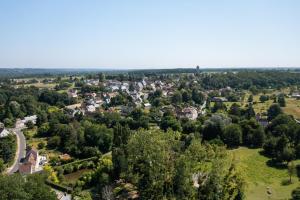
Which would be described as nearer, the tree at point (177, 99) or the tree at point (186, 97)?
the tree at point (177, 99)

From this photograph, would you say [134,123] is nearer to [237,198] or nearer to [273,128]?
[273,128]

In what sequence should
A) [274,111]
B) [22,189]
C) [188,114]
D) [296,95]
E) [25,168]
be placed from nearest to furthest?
[22,189] → [25,168] → [274,111] → [188,114] → [296,95]

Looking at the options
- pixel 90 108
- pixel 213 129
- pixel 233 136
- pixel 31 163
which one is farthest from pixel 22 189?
pixel 90 108

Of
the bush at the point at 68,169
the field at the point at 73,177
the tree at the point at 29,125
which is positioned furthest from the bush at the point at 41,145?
the tree at the point at 29,125

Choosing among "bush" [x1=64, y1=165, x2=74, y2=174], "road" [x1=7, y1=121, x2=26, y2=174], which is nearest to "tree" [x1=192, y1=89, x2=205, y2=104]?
"road" [x1=7, y1=121, x2=26, y2=174]

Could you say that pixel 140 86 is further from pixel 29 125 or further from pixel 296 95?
pixel 29 125

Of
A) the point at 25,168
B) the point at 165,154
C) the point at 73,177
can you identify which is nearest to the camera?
the point at 165,154

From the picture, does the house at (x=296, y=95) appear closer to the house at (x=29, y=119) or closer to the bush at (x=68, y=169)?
the house at (x=29, y=119)

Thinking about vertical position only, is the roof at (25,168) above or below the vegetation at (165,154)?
below
